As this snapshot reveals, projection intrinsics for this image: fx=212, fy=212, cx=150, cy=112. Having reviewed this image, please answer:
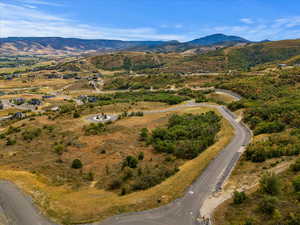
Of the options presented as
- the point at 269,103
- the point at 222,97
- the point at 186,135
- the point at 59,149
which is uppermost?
the point at 269,103

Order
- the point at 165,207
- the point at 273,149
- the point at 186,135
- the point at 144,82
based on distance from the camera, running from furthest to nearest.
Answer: the point at 144,82 < the point at 186,135 < the point at 273,149 < the point at 165,207

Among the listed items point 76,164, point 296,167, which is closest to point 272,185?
point 296,167

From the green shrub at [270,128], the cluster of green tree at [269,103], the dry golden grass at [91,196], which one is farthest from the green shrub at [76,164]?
the cluster of green tree at [269,103]

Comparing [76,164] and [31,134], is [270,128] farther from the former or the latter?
[31,134]

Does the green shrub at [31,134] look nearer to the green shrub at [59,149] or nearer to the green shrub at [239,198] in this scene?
the green shrub at [59,149]

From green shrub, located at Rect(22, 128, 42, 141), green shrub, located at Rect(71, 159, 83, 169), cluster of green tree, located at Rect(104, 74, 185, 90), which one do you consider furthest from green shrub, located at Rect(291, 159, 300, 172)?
cluster of green tree, located at Rect(104, 74, 185, 90)

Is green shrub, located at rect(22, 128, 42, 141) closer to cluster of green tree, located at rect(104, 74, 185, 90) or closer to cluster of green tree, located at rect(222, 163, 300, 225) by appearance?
cluster of green tree, located at rect(222, 163, 300, 225)
